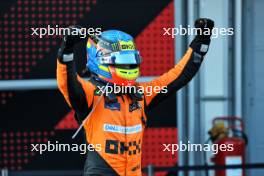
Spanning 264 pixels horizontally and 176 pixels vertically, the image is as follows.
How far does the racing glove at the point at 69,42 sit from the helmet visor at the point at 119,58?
0.87 feet

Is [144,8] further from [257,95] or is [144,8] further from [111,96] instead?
[111,96]

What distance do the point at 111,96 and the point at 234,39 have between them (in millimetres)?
2480

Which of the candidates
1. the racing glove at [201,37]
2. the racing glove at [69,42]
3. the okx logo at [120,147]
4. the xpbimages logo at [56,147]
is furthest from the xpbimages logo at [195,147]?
the racing glove at [69,42]

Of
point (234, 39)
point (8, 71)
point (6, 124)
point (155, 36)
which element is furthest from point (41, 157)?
point (234, 39)

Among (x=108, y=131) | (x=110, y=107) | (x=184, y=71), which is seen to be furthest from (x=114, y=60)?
(x=184, y=71)

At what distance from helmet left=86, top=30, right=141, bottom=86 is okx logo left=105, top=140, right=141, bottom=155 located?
0.32 metres

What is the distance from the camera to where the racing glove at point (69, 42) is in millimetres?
3512

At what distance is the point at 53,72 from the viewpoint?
556cm

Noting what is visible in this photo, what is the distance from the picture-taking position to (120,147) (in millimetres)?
3793

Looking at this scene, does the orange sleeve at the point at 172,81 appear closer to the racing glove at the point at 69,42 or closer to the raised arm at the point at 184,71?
the raised arm at the point at 184,71

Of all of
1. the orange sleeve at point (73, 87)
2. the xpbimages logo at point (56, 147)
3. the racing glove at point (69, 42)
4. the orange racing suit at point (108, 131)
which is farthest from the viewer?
the xpbimages logo at point (56, 147)

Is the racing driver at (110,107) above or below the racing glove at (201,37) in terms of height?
below

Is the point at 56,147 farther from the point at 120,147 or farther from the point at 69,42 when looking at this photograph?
the point at 69,42

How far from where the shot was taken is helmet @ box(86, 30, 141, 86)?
3.78 m
